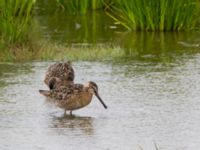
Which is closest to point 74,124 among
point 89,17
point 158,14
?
point 158,14

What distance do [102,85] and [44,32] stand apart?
5.41 m

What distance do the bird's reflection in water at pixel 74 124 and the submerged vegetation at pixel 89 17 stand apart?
3646 millimetres

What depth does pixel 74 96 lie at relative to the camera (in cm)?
1052

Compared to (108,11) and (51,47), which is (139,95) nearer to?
(51,47)

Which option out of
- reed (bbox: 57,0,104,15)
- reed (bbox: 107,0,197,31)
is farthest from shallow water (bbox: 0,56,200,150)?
reed (bbox: 57,0,104,15)

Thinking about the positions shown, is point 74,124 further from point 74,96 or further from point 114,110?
point 114,110

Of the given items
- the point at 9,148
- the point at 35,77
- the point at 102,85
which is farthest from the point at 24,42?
the point at 9,148

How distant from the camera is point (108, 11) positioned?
2045cm

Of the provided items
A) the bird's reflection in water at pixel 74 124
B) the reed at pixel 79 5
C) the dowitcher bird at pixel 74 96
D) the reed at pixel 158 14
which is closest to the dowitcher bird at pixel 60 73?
the dowitcher bird at pixel 74 96

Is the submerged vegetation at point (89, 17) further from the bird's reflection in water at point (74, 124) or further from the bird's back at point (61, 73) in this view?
the bird's reflection in water at point (74, 124)

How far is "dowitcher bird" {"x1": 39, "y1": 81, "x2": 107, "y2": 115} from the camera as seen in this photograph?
1045cm

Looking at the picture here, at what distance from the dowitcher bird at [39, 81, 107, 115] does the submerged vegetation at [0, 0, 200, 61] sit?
323 cm

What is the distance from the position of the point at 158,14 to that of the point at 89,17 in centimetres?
312

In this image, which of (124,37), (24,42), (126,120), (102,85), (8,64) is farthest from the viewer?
(124,37)
